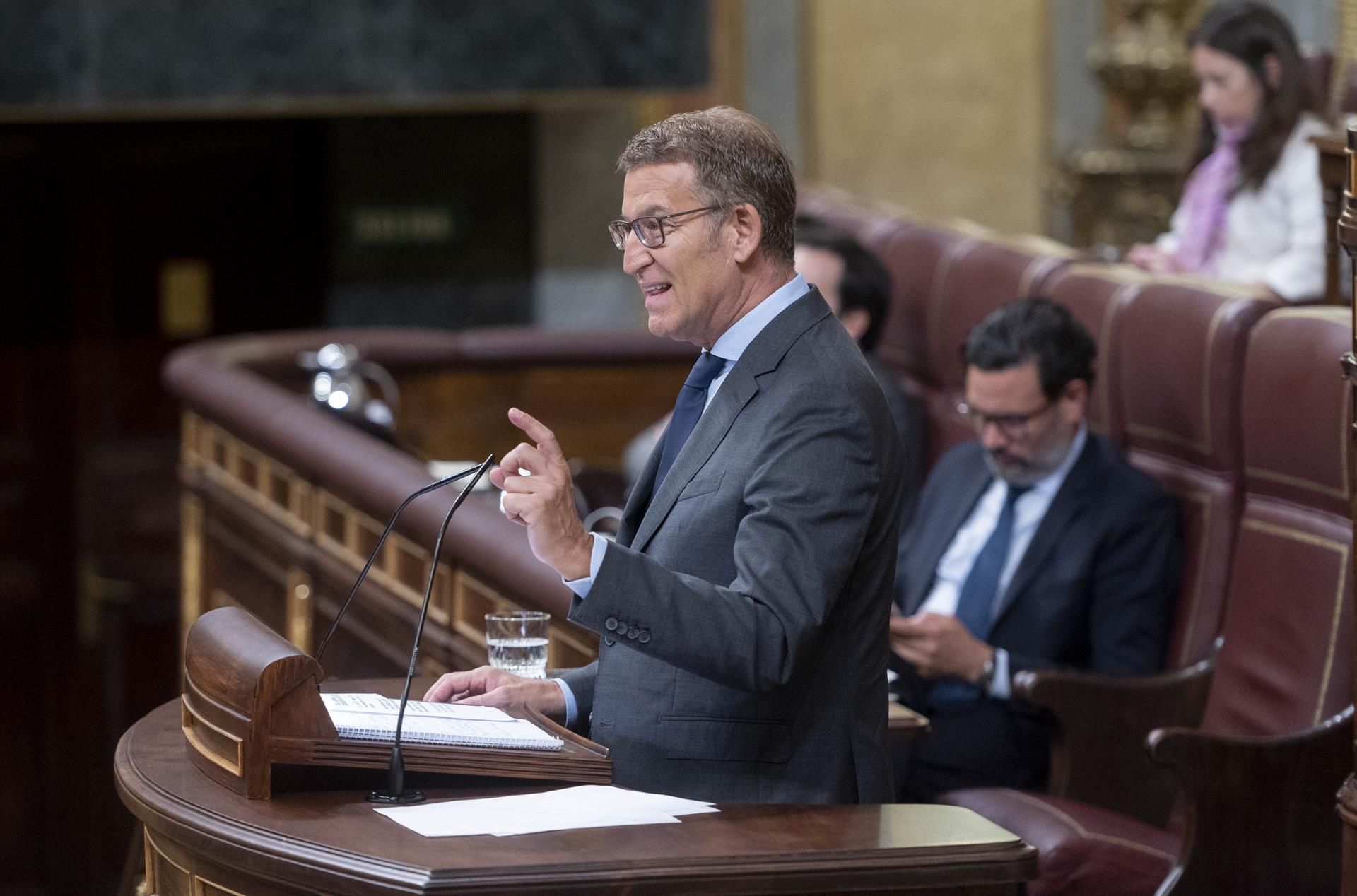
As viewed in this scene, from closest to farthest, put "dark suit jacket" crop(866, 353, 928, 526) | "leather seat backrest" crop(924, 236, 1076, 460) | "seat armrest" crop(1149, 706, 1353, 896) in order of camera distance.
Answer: "seat armrest" crop(1149, 706, 1353, 896) → "dark suit jacket" crop(866, 353, 928, 526) → "leather seat backrest" crop(924, 236, 1076, 460)

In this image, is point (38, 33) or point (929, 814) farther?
point (38, 33)

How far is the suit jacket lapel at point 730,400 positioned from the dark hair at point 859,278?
2377mm

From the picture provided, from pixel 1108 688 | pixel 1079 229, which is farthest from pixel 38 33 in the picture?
pixel 1108 688

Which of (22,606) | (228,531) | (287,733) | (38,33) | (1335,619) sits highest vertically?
(38,33)

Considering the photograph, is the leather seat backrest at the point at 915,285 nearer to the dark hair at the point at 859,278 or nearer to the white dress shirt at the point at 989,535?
the dark hair at the point at 859,278

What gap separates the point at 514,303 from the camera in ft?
25.1

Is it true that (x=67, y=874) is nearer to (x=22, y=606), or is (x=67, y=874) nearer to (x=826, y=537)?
(x=22, y=606)

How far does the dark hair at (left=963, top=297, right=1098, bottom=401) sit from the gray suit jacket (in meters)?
1.46

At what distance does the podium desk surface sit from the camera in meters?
1.61

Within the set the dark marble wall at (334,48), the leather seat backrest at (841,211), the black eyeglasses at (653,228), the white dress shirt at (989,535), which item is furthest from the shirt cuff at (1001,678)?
the dark marble wall at (334,48)

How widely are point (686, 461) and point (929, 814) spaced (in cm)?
43

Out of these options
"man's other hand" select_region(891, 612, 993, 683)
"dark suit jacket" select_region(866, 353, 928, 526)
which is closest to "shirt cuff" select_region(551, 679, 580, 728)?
"man's other hand" select_region(891, 612, 993, 683)

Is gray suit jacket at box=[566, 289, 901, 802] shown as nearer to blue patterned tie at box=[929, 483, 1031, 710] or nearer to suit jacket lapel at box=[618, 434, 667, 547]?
suit jacket lapel at box=[618, 434, 667, 547]

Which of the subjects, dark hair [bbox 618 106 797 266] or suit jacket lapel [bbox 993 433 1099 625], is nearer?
dark hair [bbox 618 106 797 266]
